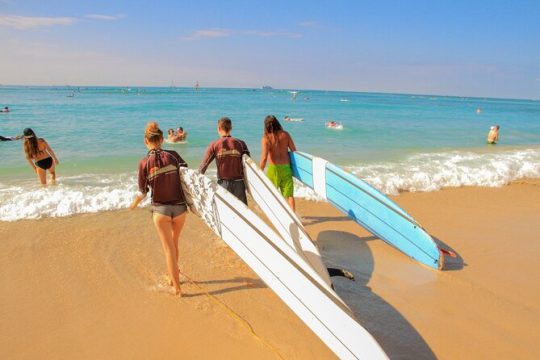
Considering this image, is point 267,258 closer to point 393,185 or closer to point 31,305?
point 31,305

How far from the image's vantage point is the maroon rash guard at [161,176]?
2.89 m

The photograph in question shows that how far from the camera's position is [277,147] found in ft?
15.8

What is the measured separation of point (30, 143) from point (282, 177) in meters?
4.90

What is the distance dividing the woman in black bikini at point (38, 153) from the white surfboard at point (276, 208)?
461 centimetres

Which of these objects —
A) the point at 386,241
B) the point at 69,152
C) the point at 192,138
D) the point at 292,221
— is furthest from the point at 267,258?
the point at 192,138

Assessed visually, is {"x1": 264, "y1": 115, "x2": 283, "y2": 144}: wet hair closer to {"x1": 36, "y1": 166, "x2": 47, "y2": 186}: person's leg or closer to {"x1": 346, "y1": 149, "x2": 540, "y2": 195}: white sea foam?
{"x1": 346, "y1": 149, "x2": 540, "y2": 195}: white sea foam

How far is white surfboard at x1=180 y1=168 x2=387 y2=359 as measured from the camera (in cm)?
224

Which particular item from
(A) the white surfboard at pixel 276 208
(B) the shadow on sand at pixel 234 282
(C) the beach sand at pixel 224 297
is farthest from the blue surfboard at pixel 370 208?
(B) the shadow on sand at pixel 234 282

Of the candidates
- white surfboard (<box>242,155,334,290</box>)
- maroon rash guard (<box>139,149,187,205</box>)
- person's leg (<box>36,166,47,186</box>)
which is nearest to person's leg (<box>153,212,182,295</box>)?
maroon rash guard (<box>139,149,187,205</box>)

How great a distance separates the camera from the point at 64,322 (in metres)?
2.97

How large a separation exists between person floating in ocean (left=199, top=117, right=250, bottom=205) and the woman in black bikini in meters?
4.42

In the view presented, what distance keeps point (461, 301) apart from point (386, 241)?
121cm

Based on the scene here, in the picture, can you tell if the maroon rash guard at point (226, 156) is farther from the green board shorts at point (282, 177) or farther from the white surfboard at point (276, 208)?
the green board shorts at point (282, 177)

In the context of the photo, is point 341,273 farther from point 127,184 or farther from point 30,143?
point 30,143
